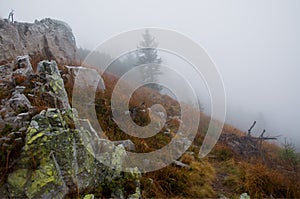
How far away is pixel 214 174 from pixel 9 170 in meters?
5.06

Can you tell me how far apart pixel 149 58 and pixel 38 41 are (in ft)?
55.9

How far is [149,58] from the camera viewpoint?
24.7 m

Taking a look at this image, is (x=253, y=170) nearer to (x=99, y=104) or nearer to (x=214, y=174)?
(x=214, y=174)

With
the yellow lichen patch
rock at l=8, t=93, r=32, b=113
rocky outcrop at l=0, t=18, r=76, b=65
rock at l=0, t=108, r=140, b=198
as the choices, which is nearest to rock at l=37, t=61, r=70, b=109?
rock at l=8, t=93, r=32, b=113

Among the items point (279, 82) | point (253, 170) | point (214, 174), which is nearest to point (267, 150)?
point (253, 170)

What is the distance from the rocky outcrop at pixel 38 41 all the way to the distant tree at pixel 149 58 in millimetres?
10231

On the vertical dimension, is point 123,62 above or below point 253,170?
above

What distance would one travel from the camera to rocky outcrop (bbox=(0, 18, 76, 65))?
7.12 metres

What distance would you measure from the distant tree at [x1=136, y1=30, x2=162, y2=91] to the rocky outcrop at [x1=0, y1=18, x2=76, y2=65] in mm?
10231

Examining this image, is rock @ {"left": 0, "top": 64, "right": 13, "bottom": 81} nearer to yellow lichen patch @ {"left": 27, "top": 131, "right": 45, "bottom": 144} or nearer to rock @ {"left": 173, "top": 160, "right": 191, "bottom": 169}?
yellow lichen patch @ {"left": 27, "top": 131, "right": 45, "bottom": 144}

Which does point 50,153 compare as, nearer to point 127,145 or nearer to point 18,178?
point 18,178

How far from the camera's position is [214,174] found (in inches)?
232

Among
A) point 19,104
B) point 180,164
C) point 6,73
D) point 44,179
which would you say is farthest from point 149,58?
point 44,179

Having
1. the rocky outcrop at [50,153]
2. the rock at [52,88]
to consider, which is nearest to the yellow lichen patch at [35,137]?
the rocky outcrop at [50,153]
